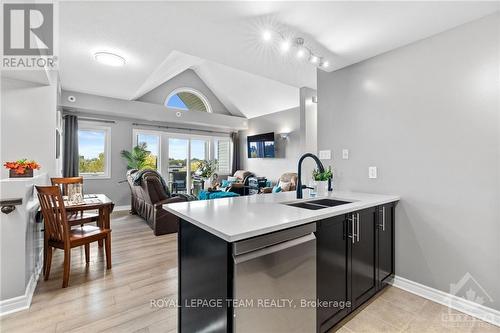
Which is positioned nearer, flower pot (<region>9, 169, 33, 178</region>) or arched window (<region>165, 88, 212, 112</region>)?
flower pot (<region>9, 169, 33, 178</region>)

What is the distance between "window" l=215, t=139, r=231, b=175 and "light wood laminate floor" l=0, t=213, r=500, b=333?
5.35 m

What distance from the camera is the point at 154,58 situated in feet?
10.9

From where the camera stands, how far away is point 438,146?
2080mm

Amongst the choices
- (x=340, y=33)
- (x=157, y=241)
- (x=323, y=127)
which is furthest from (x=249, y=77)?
(x=157, y=241)

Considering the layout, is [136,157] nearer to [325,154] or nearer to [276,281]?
[325,154]

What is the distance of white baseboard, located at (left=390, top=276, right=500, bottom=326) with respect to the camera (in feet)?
5.89

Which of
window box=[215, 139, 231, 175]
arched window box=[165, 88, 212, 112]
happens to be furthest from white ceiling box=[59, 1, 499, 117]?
window box=[215, 139, 231, 175]

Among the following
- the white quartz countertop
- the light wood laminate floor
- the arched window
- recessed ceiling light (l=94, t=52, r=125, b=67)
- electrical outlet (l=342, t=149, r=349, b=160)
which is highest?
the arched window

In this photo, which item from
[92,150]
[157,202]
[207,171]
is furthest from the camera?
[207,171]

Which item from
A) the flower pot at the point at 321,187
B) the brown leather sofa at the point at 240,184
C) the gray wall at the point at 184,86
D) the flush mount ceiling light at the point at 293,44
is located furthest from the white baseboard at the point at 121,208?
the flush mount ceiling light at the point at 293,44

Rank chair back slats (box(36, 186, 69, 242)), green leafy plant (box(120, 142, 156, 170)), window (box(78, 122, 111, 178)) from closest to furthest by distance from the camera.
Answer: chair back slats (box(36, 186, 69, 242))
window (box(78, 122, 111, 178))
green leafy plant (box(120, 142, 156, 170))

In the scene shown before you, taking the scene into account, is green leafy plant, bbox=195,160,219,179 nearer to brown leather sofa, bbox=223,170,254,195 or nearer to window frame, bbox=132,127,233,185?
window frame, bbox=132,127,233,185

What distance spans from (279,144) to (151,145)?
3.77m

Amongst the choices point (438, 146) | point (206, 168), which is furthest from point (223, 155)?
point (438, 146)
